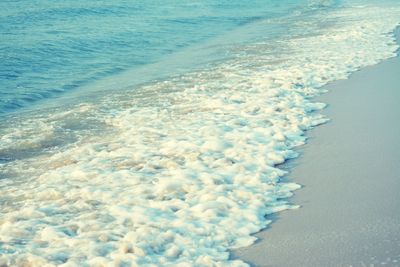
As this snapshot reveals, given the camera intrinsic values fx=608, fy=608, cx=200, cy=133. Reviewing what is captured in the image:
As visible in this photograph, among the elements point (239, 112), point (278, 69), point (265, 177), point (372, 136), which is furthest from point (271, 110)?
point (278, 69)

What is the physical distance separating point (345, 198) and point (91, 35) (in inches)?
685

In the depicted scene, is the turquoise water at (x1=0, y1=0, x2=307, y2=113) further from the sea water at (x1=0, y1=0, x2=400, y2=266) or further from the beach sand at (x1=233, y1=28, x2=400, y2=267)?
the beach sand at (x1=233, y1=28, x2=400, y2=267)

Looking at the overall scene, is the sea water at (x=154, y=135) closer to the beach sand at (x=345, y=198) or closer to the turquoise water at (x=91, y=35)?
the turquoise water at (x=91, y=35)

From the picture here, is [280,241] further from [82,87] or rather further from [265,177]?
[82,87]

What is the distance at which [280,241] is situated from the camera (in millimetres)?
5219

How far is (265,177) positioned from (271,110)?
3.06 metres

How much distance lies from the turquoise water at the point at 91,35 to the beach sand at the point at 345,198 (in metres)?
6.71

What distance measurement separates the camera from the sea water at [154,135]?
213 inches

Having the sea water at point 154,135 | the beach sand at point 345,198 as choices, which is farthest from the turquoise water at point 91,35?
the beach sand at point 345,198

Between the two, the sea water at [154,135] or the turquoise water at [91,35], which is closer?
the sea water at [154,135]

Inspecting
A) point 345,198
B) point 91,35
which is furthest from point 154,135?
point 91,35

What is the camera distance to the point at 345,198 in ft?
19.7

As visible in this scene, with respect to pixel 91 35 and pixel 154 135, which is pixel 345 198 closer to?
pixel 154 135

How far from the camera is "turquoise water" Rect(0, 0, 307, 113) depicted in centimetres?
1530
